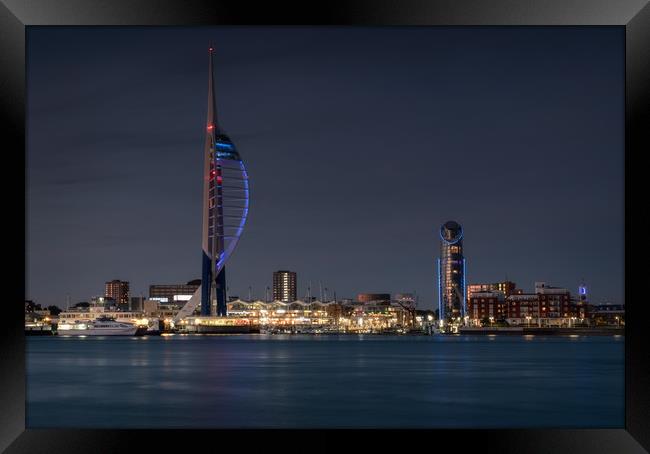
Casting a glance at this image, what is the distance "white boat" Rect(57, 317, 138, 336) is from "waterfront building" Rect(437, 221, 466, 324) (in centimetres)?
3919

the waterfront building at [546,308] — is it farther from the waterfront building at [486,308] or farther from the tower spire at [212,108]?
the tower spire at [212,108]

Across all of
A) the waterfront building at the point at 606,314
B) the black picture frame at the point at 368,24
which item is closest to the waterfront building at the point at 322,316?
the waterfront building at the point at 606,314

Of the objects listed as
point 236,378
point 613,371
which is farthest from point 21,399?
point 613,371

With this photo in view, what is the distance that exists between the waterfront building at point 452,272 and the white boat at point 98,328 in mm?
39190

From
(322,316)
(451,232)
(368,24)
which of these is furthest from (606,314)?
(368,24)

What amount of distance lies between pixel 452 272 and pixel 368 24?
89539 millimetres

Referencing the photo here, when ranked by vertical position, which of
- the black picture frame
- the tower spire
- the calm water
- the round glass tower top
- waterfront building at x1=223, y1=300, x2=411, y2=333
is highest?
the tower spire

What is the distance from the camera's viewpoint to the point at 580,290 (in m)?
88.8

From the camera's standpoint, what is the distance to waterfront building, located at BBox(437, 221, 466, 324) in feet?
304

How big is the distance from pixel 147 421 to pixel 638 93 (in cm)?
780

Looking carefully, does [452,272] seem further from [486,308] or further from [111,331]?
[111,331]

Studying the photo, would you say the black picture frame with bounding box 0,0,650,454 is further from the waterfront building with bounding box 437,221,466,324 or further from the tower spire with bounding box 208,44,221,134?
the waterfront building with bounding box 437,221,466,324

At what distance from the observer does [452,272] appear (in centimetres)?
9338

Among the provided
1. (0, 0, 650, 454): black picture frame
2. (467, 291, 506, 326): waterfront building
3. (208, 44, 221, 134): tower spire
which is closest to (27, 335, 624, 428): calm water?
(0, 0, 650, 454): black picture frame
